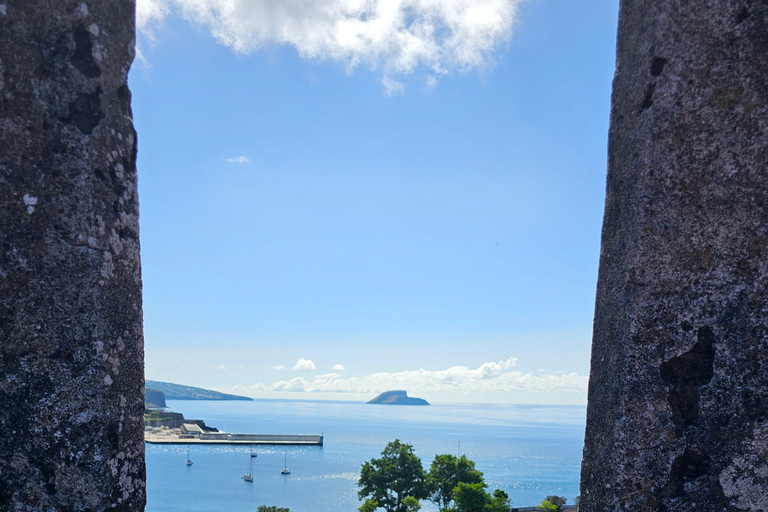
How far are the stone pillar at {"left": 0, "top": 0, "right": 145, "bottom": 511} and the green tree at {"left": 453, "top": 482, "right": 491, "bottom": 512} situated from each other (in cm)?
3949

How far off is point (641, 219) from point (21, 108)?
299 centimetres

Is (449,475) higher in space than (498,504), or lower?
higher

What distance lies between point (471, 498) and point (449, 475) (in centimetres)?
386

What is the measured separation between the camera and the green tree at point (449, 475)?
42375 mm

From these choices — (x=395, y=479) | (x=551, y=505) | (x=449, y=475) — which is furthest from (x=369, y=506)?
(x=551, y=505)

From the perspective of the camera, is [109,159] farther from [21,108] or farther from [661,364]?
[661,364]

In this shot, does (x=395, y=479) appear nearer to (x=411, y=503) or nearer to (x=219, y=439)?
(x=411, y=503)

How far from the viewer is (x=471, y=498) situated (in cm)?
3909

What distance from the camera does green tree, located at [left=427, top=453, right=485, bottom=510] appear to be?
4238cm

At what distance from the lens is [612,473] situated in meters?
2.92

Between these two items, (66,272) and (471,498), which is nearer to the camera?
(66,272)

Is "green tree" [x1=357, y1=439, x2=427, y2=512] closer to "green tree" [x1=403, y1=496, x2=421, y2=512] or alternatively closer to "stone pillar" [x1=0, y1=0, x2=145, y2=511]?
"green tree" [x1=403, y1=496, x2=421, y2=512]

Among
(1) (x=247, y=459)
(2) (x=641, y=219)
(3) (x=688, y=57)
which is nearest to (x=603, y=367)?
(2) (x=641, y=219)

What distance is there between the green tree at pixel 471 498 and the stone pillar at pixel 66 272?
1555 inches
